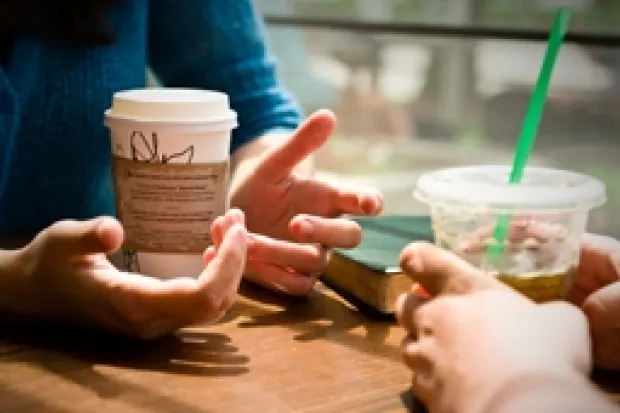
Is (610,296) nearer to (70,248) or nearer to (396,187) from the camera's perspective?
(70,248)

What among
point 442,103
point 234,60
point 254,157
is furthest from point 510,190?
point 442,103

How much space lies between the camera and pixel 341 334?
2.14ft

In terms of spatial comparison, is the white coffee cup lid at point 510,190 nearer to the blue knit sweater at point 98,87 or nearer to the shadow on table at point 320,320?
the shadow on table at point 320,320

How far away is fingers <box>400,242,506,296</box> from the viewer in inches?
20.0

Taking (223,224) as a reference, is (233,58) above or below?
above

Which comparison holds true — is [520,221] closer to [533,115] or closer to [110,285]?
[533,115]

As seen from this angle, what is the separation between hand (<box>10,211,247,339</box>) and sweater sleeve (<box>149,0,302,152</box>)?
1.21 ft

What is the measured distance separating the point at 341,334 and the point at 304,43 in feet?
4.24

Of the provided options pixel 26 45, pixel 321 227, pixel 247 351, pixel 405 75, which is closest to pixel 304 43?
pixel 405 75

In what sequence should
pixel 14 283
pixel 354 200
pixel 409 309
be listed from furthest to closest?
1. pixel 354 200
2. pixel 14 283
3. pixel 409 309

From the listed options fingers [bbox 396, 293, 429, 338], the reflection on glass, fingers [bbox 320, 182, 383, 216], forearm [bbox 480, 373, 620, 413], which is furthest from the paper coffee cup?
the reflection on glass

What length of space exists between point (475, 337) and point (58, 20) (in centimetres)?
61

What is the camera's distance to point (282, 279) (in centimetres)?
73

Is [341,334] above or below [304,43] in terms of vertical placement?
below
